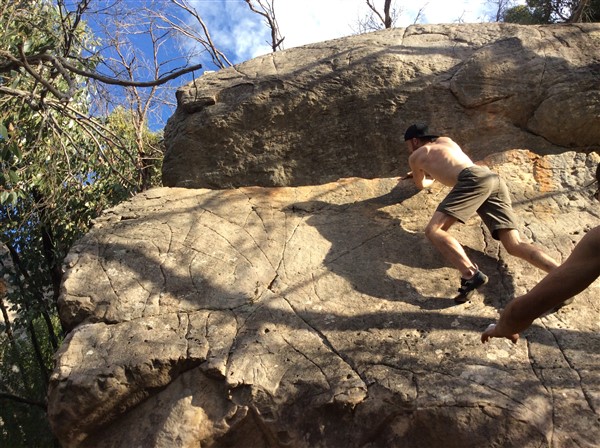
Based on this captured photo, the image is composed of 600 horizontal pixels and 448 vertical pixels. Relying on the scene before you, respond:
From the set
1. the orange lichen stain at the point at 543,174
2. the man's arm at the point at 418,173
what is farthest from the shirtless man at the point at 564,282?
the orange lichen stain at the point at 543,174

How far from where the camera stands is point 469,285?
14.8 ft

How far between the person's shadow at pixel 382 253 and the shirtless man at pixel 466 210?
0.72ft

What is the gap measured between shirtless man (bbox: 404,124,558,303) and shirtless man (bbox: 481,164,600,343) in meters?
2.09

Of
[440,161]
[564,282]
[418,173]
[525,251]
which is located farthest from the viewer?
[418,173]

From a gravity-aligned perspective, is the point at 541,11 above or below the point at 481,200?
above

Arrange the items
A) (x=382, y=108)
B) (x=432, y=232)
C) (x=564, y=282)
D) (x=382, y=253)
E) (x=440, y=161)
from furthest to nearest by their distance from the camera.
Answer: (x=382, y=108)
(x=440, y=161)
(x=382, y=253)
(x=432, y=232)
(x=564, y=282)

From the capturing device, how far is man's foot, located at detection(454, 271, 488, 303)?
14.8 feet

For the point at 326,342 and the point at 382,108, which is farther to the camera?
the point at 382,108

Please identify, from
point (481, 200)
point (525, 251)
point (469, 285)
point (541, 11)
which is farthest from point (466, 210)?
point (541, 11)

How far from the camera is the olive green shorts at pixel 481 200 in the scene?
16.1 ft

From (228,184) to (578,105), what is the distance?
3430mm

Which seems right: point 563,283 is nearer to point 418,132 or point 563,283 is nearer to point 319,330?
point 319,330

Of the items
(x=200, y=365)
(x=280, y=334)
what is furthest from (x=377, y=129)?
(x=200, y=365)

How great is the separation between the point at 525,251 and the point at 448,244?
1.74 feet
